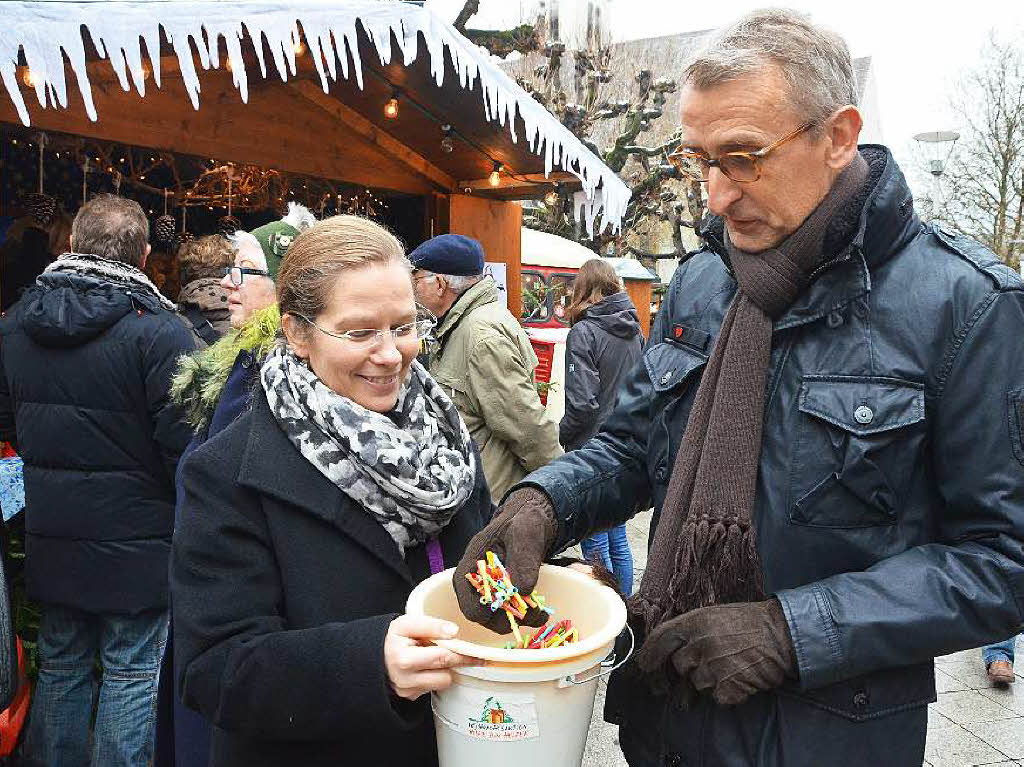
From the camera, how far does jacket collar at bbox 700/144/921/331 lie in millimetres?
1339

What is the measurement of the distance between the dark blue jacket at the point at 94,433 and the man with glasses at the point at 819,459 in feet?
6.76

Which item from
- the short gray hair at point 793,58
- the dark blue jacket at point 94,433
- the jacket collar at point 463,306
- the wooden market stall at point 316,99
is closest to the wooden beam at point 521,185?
the wooden market stall at point 316,99

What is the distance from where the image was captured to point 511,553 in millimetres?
1400

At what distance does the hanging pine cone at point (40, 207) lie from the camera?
5516 mm

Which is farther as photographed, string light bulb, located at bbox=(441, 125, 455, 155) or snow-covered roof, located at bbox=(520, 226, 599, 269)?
snow-covered roof, located at bbox=(520, 226, 599, 269)

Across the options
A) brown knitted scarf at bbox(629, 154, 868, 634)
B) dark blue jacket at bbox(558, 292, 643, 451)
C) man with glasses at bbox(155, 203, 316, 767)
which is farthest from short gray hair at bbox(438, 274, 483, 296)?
brown knitted scarf at bbox(629, 154, 868, 634)

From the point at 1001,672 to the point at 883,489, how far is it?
12.4 ft

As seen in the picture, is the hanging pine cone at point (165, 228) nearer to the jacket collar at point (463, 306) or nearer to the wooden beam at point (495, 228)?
the wooden beam at point (495, 228)

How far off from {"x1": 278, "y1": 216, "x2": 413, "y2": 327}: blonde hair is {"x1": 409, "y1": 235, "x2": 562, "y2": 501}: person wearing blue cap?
2237mm

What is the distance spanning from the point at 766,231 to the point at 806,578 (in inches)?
24.3

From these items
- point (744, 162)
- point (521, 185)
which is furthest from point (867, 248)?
point (521, 185)

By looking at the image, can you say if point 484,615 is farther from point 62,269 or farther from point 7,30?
point 7,30

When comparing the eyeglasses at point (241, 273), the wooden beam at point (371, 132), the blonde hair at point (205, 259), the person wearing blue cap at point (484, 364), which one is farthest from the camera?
the wooden beam at point (371, 132)

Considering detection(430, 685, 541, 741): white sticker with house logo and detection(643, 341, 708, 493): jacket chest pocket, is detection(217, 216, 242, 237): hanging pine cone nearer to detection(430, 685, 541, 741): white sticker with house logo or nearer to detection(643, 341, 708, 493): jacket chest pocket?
detection(643, 341, 708, 493): jacket chest pocket
